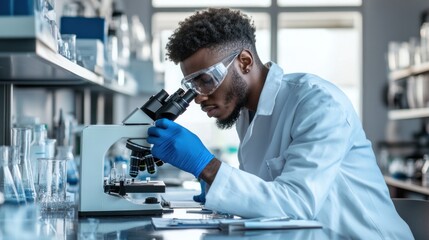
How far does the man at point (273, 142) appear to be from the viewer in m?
1.94

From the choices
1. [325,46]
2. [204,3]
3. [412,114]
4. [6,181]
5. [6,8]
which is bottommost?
[6,181]

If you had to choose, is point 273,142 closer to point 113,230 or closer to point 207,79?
point 207,79

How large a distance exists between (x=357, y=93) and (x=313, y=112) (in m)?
5.38

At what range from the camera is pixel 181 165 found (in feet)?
6.54

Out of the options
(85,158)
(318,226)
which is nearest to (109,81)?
(85,158)

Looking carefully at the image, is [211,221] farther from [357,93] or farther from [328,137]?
[357,93]

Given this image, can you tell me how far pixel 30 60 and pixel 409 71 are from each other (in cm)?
460

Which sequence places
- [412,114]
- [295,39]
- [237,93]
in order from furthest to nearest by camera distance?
[295,39] → [412,114] → [237,93]

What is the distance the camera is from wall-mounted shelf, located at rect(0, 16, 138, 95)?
1.45 metres

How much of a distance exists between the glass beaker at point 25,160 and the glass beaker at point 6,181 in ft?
0.35

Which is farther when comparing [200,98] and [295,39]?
[295,39]

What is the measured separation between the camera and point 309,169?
6.44 feet

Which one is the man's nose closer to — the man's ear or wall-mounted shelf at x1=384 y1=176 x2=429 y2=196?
the man's ear

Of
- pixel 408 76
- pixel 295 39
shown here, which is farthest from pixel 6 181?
pixel 295 39
